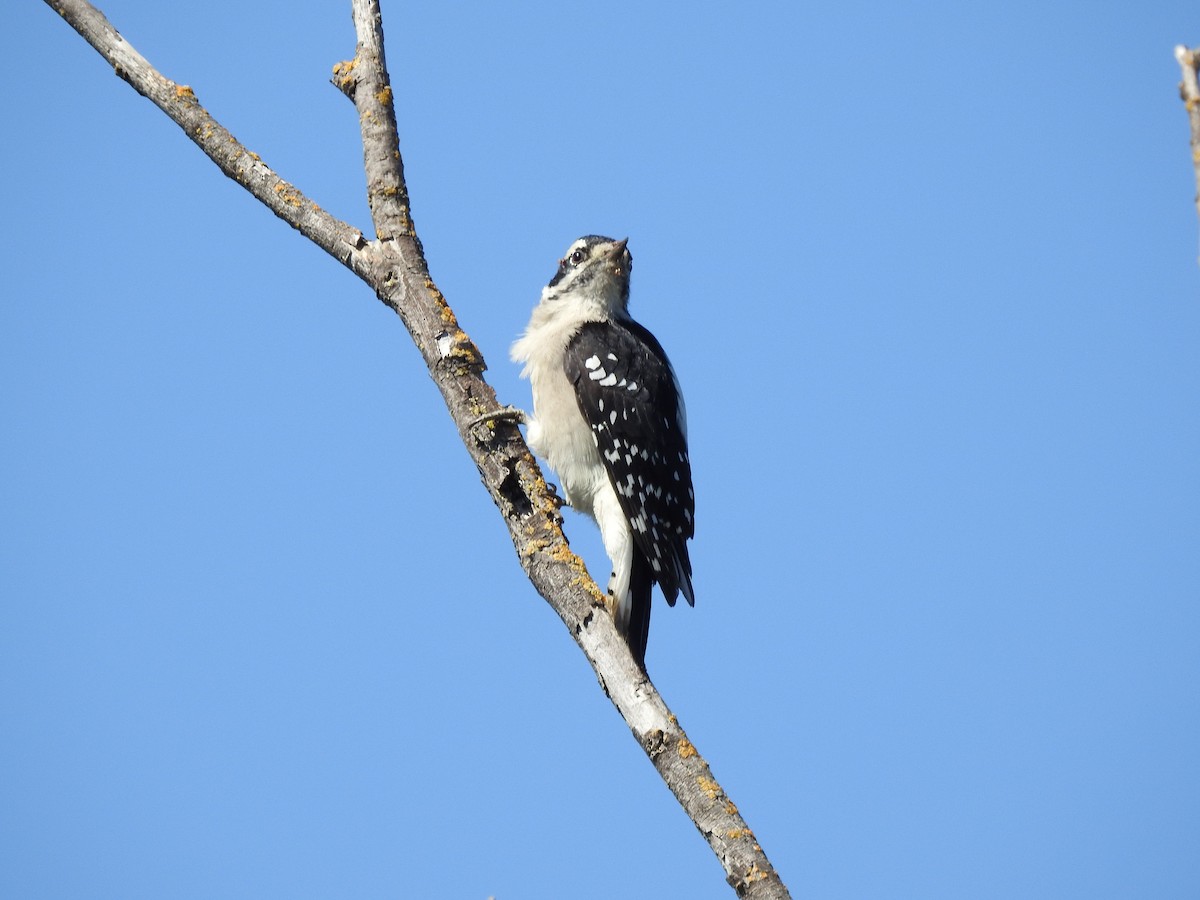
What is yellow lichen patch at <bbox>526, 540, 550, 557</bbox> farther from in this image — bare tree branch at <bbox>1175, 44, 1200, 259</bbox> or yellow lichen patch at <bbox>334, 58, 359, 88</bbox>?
bare tree branch at <bbox>1175, 44, 1200, 259</bbox>

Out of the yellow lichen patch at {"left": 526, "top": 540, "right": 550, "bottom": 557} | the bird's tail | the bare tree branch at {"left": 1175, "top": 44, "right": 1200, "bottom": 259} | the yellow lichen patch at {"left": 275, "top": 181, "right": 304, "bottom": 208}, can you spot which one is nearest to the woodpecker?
the bird's tail

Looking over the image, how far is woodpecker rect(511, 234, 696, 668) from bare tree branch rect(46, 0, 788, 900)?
3.01 feet

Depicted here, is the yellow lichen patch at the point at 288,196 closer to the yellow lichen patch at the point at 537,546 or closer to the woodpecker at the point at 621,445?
the woodpecker at the point at 621,445

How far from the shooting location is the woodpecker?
5.79 metres

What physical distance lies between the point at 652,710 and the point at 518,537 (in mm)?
1072

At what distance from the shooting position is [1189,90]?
200cm

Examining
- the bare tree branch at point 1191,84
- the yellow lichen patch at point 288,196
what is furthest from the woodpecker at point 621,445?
the bare tree branch at point 1191,84

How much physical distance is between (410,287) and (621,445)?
1.67 m

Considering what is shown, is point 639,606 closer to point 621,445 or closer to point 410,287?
point 621,445

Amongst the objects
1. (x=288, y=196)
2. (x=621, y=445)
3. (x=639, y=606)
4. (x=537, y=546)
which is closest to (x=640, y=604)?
(x=639, y=606)

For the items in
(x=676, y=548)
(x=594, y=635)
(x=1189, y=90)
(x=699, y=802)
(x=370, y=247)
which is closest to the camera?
(x=1189, y=90)

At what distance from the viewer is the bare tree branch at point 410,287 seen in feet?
13.8

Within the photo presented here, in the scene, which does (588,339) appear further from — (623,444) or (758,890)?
(758,890)

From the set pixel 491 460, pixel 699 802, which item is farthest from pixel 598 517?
pixel 699 802
